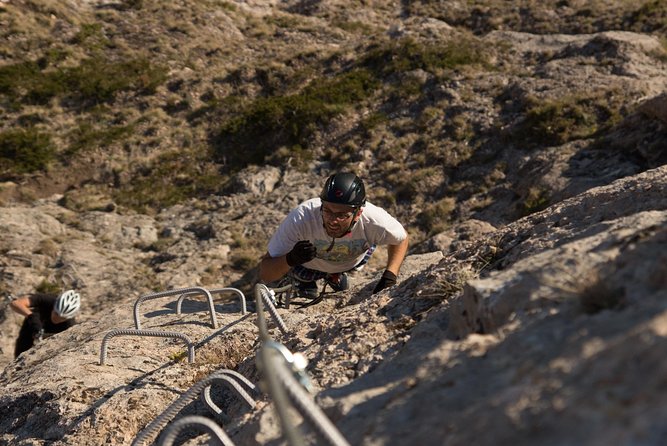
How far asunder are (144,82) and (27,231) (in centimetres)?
1135

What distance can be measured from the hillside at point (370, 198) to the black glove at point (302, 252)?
2.54 ft

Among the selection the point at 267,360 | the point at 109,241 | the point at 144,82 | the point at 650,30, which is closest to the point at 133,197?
the point at 109,241

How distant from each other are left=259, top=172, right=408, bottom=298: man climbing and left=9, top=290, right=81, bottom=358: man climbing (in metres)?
4.14

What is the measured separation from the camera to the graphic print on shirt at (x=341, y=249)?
6.82 meters

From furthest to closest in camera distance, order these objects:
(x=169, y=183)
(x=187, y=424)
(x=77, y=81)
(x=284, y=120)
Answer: (x=77, y=81)
(x=284, y=120)
(x=169, y=183)
(x=187, y=424)

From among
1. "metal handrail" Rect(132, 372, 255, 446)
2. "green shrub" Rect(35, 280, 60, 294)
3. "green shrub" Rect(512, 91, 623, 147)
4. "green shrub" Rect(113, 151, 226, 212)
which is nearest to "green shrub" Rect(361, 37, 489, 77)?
"green shrub" Rect(512, 91, 623, 147)

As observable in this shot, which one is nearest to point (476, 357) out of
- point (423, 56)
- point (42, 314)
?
point (42, 314)

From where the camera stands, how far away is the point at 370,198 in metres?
16.4

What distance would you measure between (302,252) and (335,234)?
486 mm

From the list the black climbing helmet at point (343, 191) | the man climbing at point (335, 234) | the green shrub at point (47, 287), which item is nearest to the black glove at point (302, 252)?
the man climbing at point (335, 234)

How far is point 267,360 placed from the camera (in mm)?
1666

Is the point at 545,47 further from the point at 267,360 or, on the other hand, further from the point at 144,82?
the point at 267,360

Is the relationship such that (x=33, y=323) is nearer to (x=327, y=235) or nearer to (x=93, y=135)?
(x=327, y=235)

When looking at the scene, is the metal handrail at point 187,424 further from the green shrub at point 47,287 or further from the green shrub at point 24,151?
the green shrub at point 24,151
